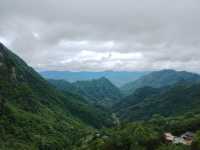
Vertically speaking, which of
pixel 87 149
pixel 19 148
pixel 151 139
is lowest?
pixel 19 148

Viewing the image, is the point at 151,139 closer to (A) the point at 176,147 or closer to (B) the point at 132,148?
(B) the point at 132,148

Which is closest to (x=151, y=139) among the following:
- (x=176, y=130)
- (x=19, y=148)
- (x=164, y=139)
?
(x=164, y=139)

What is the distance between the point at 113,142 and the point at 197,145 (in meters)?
41.0

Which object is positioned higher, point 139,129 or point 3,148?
point 139,129

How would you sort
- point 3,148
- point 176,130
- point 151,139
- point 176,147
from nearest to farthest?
1. point 176,147
2. point 151,139
3. point 176,130
4. point 3,148

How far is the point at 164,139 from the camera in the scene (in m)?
132

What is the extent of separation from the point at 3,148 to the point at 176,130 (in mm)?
98517

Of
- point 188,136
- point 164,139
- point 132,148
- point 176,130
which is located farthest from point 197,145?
point 176,130

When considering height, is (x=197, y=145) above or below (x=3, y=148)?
above

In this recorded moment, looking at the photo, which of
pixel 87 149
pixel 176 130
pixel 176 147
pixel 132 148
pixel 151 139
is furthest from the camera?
pixel 176 130

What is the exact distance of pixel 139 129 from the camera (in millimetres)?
136875

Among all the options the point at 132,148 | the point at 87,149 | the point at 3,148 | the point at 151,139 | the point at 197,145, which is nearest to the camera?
the point at 197,145

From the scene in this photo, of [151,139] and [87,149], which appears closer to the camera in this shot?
[151,139]

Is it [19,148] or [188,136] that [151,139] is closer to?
[188,136]
